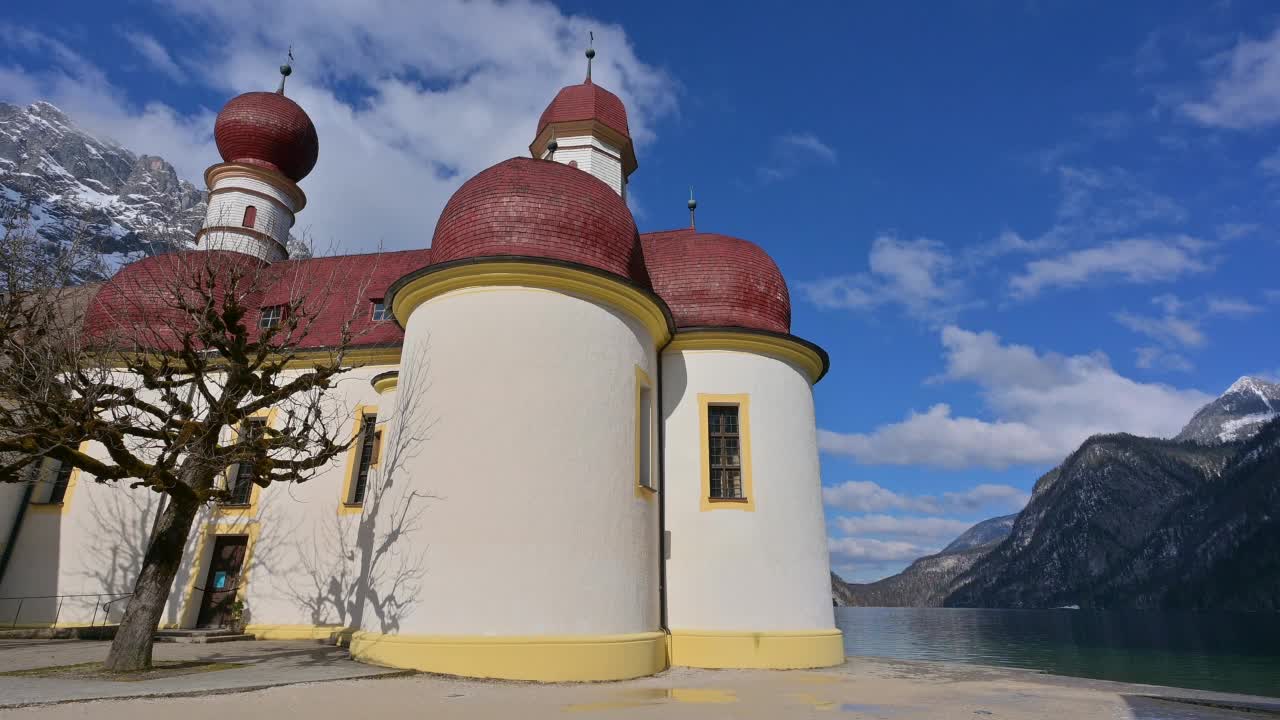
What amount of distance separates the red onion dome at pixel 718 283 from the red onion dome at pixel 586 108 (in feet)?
18.3

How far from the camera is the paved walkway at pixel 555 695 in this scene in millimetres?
6652

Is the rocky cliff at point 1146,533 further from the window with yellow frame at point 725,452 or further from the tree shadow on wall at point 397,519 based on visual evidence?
the tree shadow on wall at point 397,519

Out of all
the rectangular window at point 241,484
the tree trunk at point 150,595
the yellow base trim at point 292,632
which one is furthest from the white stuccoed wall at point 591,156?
the tree trunk at point 150,595

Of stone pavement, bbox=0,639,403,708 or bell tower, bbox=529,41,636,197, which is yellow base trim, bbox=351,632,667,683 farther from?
bell tower, bbox=529,41,636,197

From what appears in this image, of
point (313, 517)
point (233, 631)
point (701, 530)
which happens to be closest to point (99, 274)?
point (313, 517)

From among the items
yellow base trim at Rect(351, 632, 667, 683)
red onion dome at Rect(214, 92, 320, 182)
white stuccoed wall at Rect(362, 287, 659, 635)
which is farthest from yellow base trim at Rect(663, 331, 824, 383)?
red onion dome at Rect(214, 92, 320, 182)

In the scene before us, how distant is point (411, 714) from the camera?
6.65 meters

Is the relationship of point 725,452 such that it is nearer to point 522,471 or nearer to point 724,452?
point 724,452

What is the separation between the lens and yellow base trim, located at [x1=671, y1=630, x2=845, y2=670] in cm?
1217

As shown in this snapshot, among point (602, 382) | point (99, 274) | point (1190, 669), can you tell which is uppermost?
point (99, 274)

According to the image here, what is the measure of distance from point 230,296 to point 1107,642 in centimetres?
5850

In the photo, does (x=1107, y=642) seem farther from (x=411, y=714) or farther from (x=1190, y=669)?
(x=411, y=714)

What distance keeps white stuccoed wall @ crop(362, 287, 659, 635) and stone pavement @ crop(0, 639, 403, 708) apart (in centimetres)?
111

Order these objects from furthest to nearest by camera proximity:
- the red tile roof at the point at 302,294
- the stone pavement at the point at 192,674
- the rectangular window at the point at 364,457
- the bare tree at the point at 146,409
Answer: the red tile roof at the point at 302,294, the rectangular window at the point at 364,457, the bare tree at the point at 146,409, the stone pavement at the point at 192,674
